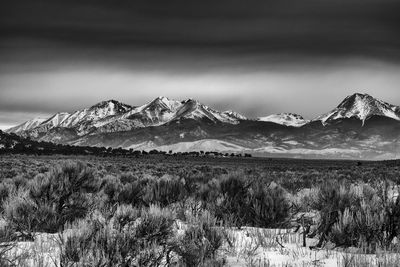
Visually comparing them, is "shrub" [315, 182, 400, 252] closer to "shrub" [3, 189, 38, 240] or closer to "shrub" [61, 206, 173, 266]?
"shrub" [61, 206, 173, 266]

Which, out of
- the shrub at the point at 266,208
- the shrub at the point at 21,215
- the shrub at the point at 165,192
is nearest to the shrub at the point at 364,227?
the shrub at the point at 266,208

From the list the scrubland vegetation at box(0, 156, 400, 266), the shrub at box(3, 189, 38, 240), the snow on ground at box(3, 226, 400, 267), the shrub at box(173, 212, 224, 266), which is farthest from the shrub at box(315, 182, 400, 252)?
the shrub at box(3, 189, 38, 240)

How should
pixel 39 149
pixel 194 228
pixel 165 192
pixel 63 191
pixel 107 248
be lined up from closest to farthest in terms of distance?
pixel 107 248
pixel 194 228
pixel 63 191
pixel 165 192
pixel 39 149

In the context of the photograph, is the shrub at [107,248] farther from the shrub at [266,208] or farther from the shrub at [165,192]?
the shrub at [165,192]

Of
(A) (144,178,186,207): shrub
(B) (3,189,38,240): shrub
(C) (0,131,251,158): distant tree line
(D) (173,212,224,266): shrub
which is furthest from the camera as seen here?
(C) (0,131,251,158): distant tree line

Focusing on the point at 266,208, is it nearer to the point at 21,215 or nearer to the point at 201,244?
the point at 201,244

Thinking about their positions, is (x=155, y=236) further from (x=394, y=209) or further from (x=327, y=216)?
(x=394, y=209)

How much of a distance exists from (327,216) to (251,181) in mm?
3791

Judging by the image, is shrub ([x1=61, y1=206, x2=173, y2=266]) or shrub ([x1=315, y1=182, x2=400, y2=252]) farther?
shrub ([x1=315, y1=182, x2=400, y2=252])

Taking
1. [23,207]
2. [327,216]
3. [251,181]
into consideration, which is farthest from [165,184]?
[327,216]

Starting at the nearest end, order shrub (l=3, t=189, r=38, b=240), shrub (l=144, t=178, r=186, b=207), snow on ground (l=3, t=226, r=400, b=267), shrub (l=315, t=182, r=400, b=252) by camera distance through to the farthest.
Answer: snow on ground (l=3, t=226, r=400, b=267) < shrub (l=315, t=182, r=400, b=252) < shrub (l=3, t=189, r=38, b=240) < shrub (l=144, t=178, r=186, b=207)

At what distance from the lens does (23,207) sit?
7945mm

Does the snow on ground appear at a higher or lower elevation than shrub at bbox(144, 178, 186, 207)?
lower

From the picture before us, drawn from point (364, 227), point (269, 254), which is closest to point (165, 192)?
point (269, 254)
